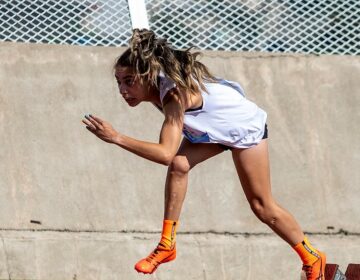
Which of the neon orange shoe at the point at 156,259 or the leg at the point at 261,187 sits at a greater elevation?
the leg at the point at 261,187

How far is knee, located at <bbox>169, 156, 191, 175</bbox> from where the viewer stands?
19.5 feet

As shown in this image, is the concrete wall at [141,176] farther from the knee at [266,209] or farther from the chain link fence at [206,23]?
the knee at [266,209]

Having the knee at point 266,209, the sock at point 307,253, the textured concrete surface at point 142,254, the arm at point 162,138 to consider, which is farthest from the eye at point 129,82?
the textured concrete surface at point 142,254

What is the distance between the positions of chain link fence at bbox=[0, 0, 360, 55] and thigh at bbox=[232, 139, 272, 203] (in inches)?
63.2

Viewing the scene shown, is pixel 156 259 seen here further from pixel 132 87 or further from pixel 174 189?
pixel 132 87

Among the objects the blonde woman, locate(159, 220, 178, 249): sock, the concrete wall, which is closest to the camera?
the blonde woman

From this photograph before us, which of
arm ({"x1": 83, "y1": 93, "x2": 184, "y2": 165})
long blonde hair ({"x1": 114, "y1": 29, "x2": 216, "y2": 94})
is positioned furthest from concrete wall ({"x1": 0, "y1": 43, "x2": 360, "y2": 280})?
arm ({"x1": 83, "y1": 93, "x2": 184, "y2": 165})

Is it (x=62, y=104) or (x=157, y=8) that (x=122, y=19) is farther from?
(x=62, y=104)

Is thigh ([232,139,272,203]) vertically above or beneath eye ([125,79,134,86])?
beneath

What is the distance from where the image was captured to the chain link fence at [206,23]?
7.41 m

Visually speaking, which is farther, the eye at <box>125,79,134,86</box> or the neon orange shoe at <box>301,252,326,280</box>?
the neon orange shoe at <box>301,252,326,280</box>

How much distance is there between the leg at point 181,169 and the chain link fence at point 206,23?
59.8 inches

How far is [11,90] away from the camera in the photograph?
726 centimetres

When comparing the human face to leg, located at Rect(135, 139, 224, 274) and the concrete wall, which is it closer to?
leg, located at Rect(135, 139, 224, 274)
